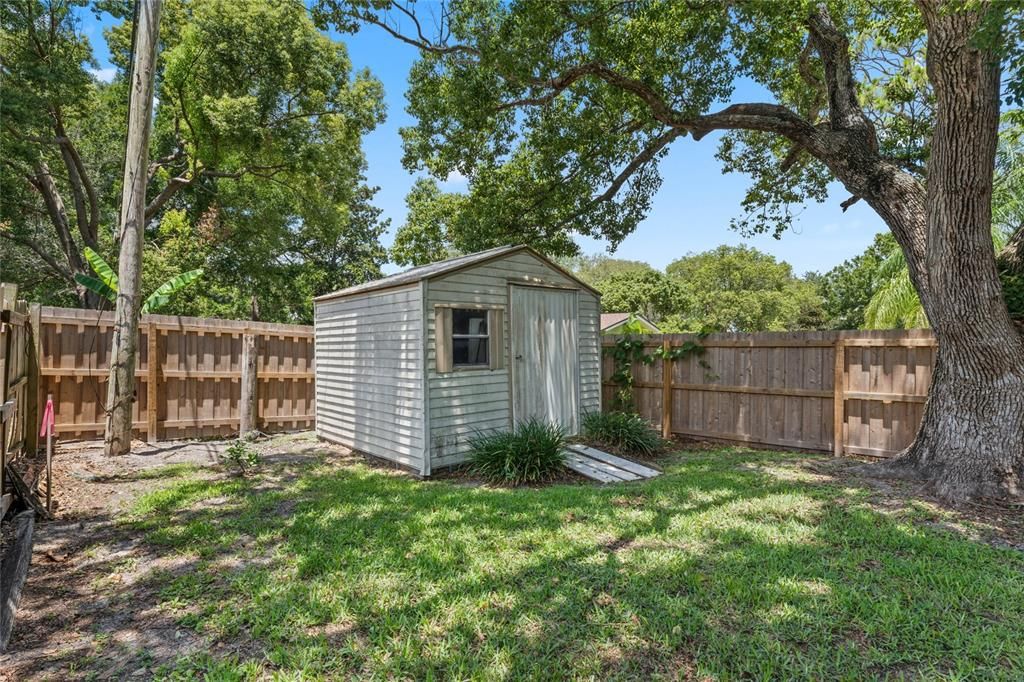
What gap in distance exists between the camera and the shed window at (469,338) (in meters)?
6.24

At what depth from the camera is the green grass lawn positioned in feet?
7.41

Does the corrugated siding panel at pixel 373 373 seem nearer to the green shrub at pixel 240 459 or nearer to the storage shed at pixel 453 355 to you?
the storage shed at pixel 453 355

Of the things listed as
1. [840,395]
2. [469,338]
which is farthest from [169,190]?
[840,395]

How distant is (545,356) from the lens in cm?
711

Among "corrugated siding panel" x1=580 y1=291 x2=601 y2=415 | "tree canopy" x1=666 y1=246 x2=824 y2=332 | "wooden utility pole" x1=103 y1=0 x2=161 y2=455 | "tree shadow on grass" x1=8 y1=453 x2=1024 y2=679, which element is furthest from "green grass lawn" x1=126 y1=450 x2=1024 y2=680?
"tree canopy" x1=666 y1=246 x2=824 y2=332

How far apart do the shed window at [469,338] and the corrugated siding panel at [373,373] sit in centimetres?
27

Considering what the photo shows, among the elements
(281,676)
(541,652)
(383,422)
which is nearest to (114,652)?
(281,676)

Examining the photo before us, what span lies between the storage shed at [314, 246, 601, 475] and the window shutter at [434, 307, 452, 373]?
1 centimetres

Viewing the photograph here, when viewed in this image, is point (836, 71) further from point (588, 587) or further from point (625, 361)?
point (588, 587)

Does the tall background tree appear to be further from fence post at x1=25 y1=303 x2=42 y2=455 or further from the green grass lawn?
the green grass lawn

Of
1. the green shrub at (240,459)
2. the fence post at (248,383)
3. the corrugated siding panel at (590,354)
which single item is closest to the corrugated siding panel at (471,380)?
the corrugated siding panel at (590,354)

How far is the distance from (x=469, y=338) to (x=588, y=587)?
12.9ft

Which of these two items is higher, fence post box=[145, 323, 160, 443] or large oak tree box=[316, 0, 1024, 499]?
large oak tree box=[316, 0, 1024, 499]

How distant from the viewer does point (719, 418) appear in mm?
7543
